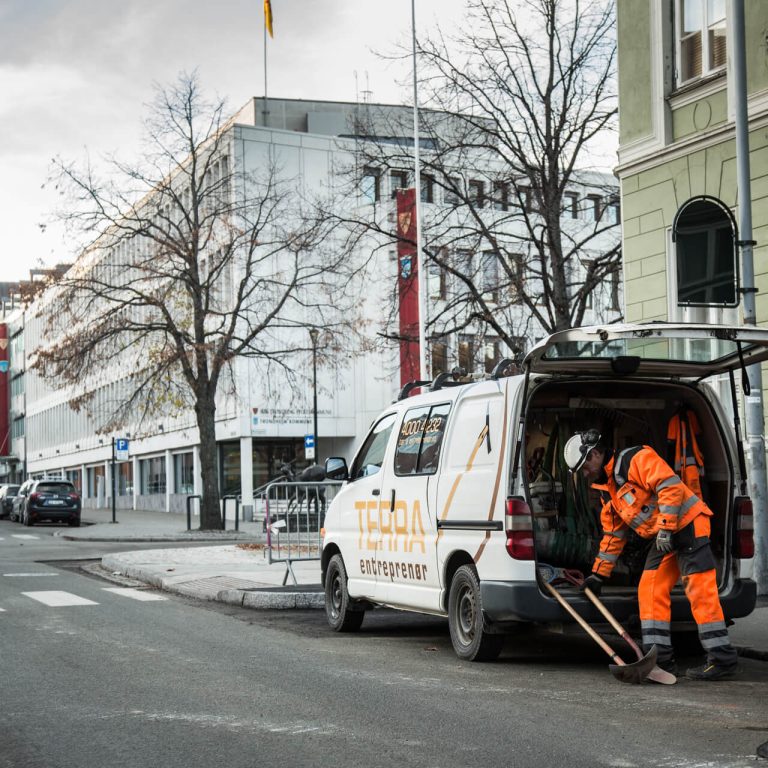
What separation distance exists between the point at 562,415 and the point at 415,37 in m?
16.4

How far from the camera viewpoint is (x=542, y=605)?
873 centimetres

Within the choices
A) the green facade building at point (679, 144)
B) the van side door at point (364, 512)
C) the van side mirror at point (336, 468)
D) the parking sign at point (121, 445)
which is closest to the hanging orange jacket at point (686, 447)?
the van side door at point (364, 512)

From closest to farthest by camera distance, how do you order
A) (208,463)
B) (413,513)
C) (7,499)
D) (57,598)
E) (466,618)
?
(466,618) < (413,513) < (57,598) < (208,463) < (7,499)

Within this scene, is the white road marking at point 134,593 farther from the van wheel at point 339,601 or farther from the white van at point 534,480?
the white van at point 534,480

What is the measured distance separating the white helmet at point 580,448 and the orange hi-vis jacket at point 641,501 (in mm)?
202

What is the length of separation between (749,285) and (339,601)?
16.9 ft

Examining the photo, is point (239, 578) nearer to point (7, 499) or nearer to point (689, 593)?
point (689, 593)

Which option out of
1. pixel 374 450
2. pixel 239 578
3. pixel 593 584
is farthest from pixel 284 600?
pixel 593 584

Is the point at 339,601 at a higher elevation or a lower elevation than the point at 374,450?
lower

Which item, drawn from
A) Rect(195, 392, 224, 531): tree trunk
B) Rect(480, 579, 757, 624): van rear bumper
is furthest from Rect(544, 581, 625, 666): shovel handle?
Rect(195, 392, 224, 531): tree trunk

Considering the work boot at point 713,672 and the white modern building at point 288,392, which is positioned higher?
the white modern building at point 288,392

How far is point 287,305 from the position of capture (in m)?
50.4

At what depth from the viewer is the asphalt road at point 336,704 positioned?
19.9 feet

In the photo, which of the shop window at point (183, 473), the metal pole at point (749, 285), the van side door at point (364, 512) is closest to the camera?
the van side door at point (364, 512)
